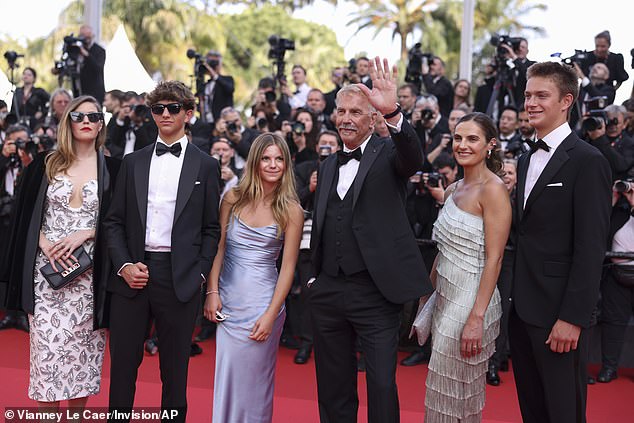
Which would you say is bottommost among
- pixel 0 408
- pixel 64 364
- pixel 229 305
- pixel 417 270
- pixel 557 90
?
pixel 0 408

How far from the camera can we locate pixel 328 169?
10.5 feet

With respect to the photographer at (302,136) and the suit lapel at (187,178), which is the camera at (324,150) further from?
the suit lapel at (187,178)

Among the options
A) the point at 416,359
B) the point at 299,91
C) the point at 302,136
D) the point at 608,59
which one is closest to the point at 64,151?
the point at 416,359

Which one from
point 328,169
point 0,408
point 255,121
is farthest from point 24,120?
point 328,169

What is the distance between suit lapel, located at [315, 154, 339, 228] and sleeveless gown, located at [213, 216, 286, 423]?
295mm

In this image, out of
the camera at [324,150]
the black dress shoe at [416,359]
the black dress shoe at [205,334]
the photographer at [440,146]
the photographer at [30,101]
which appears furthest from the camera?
the photographer at [30,101]

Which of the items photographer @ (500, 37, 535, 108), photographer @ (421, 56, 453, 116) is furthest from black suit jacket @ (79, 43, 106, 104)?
photographer @ (500, 37, 535, 108)

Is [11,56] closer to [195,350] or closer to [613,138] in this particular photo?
[195,350]

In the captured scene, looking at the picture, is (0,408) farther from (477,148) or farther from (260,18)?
(260,18)

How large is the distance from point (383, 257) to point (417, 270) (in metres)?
0.17

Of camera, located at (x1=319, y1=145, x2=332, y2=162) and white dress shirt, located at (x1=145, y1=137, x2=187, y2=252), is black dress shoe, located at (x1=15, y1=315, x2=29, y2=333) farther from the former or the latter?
white dress shirt, located at (x1=145, y1=137, x2=187, y2=252)

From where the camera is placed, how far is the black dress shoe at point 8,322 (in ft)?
20.3

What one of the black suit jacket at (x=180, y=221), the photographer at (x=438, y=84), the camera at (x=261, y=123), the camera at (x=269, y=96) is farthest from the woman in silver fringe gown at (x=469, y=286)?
the photographer at (x=438, y=84)

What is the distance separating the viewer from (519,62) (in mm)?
7199
